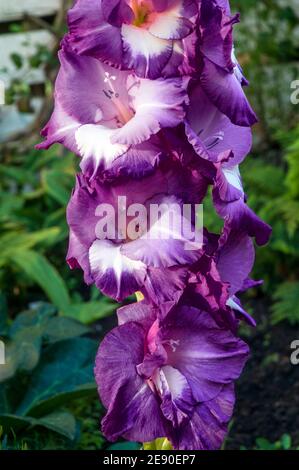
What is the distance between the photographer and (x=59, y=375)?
9.80 ft

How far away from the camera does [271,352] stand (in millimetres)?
3977

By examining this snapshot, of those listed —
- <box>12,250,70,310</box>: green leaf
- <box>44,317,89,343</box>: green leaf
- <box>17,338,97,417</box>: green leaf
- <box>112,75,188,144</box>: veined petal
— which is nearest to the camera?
<box>112,75,188,144</box>: veined petal

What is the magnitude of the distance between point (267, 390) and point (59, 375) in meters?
1.06

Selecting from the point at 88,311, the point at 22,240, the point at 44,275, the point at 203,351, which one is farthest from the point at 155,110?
the point at 22,240

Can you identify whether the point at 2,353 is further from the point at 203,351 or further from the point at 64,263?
the point at 64,263

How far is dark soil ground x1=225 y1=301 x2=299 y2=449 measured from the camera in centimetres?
328

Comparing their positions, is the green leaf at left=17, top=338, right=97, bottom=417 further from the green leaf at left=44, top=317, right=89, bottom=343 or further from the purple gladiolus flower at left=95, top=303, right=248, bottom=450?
the purple gladiolus flower at left=95, top=303, right=248, bottom=450

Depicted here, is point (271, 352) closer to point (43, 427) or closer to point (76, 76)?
point (43, 427)

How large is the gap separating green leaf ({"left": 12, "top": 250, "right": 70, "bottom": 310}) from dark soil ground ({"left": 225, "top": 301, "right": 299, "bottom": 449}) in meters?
0.90

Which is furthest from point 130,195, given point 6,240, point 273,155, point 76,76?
point 273,155

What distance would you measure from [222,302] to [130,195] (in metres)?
0.30

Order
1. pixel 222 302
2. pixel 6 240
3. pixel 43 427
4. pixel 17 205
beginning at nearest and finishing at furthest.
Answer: pixel 222 302 < pixel 43 427 < pixel 6 240 < pixel 17 205

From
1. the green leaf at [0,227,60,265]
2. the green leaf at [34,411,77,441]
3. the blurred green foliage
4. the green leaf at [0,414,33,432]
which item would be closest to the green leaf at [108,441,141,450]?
the blurred green foliage

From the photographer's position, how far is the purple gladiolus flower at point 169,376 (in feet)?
5.82
